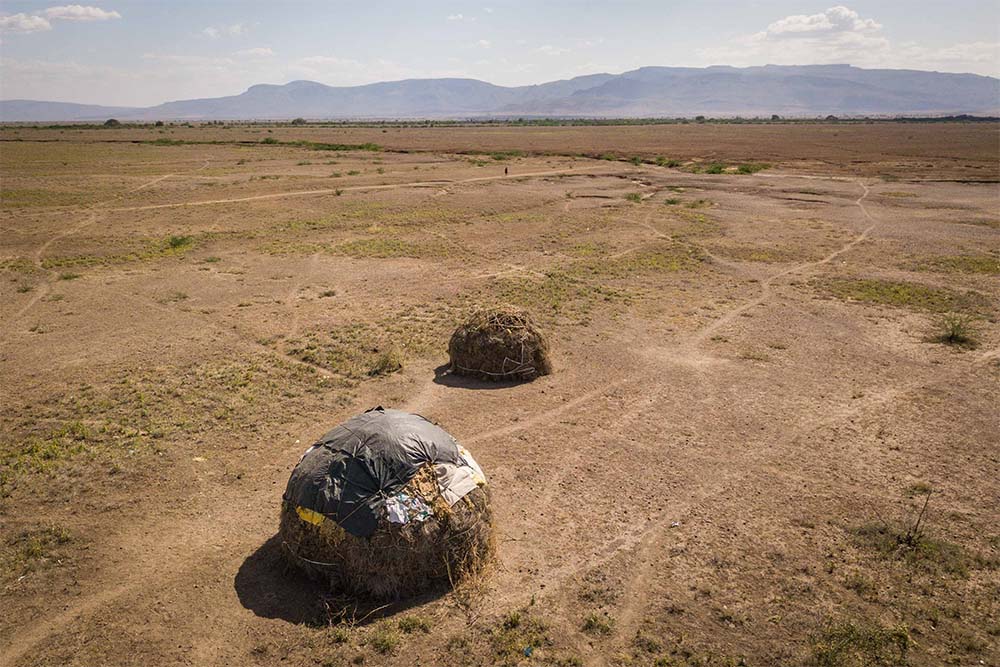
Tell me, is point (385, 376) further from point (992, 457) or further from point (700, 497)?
point (992, 457)

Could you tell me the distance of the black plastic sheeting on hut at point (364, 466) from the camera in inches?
287

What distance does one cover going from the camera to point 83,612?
24.0ft

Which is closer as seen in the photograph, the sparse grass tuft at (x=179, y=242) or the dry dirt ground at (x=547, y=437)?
the dry dirt ground at (x=547, y=437)

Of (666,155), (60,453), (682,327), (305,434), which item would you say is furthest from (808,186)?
(60,453)

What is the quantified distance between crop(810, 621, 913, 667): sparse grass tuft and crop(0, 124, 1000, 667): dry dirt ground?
1.2 inches

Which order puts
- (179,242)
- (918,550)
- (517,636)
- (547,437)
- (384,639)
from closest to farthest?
(384,639), (517,636), (918,550), (547,437), (179,242)

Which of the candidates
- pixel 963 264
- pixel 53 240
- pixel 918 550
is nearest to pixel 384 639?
pixel 918 550

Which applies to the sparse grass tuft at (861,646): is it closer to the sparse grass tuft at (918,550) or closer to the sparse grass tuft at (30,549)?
the sparse grass tuft at (918,550)

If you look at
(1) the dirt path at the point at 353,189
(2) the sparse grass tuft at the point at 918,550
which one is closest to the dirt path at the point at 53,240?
(1) the dirt path at the point at 353,189

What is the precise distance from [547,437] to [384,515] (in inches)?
184

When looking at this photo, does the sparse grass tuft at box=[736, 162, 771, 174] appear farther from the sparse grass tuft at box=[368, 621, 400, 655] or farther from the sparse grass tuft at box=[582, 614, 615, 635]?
the sparse grass tuft at box=[368, 621, 400, 655]

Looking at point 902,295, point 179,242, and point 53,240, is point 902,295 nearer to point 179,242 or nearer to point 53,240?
point 179,242

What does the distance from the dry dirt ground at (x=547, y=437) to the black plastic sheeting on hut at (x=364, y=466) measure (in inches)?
43.4

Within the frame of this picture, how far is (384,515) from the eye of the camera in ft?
23.7
